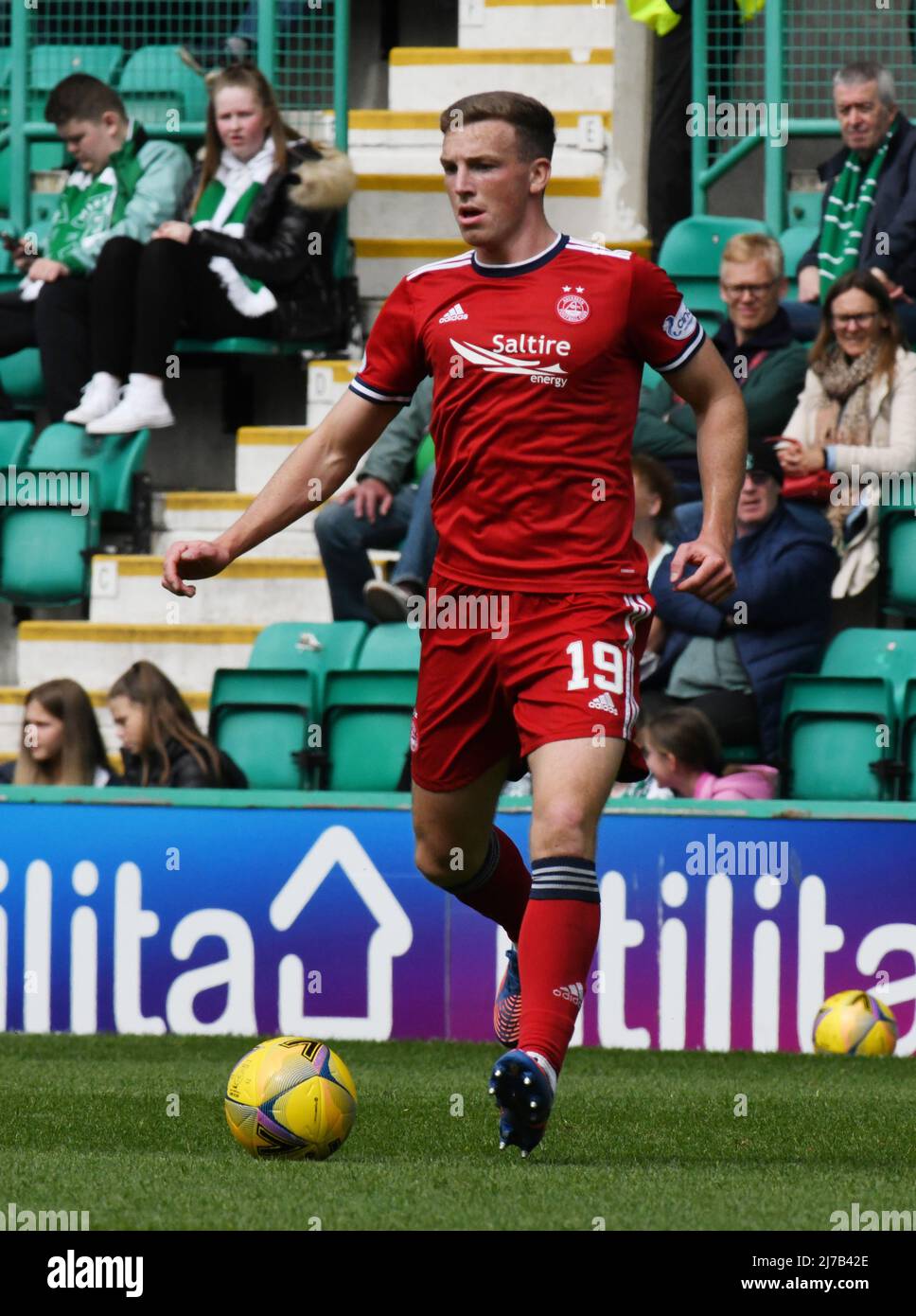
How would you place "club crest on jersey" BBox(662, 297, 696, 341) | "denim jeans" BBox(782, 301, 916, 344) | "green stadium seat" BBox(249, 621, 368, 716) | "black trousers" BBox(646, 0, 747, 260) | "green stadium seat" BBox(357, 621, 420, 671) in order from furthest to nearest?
"black trousers" BBox(646, 0, 747, 260) < "denim jeans" BBox(782, 301, 916, 344) < "green stadium seat" BBox(249, 621, 368, 716) < "green stadium seat" BBox(357, 621, 420, 671) < "club crest on jersey" BBox(662, 297, 696, 341)

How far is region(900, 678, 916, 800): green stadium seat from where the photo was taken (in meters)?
8.33

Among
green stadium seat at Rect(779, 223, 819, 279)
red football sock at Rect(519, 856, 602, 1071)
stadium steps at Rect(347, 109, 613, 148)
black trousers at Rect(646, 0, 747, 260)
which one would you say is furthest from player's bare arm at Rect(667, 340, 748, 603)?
stadium steps at Rect(347, 109, 613, 148)

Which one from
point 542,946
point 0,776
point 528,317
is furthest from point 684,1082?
point 0,776

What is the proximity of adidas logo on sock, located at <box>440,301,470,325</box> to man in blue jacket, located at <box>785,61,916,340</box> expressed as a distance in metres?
5.53

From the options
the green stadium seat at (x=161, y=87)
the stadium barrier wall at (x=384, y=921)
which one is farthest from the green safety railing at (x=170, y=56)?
the stadium barrier wall at (x=384, y=921)

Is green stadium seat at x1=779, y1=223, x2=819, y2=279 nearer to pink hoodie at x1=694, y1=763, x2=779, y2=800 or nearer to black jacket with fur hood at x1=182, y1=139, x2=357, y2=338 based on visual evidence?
black jacket with fur hood at x1=182, y1=139, x2=357, y2=338

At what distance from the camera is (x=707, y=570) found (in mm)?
4695

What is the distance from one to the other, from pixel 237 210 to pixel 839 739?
14.5ft

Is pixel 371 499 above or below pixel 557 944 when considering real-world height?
above

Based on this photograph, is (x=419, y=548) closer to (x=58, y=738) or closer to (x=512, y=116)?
(x=58, y=738)

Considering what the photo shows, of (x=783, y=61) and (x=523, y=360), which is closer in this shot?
(x=523, y=360)

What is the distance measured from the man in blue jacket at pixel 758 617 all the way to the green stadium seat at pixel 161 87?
15.8ft

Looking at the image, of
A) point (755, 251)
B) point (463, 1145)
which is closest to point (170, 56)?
point (755, 251)

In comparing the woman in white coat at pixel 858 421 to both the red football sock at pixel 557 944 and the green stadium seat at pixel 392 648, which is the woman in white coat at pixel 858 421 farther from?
the red football sock at pixel 557 944
